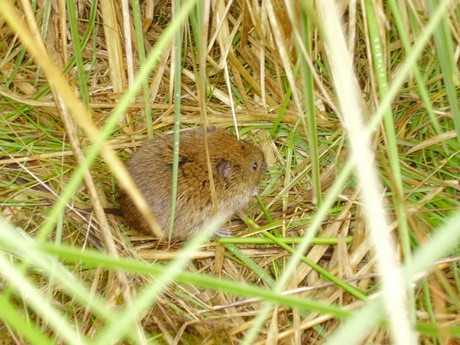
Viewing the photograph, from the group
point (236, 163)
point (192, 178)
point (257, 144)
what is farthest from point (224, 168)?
point (257, 144)

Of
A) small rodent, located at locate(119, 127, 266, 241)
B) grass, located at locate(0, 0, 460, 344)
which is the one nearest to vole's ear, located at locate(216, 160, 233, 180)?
small rodent, located at locate(119, 127, 266, 241)

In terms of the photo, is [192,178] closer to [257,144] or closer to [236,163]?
[236,163]

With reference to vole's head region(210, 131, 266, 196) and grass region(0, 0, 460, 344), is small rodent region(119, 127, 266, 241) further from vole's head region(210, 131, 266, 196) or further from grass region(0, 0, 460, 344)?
grass region(0, 0, 460, 344)

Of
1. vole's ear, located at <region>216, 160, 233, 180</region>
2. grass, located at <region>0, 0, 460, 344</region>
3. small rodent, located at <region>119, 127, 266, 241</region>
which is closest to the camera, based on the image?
grass, located at <region>0, 0, 460, 344</region>

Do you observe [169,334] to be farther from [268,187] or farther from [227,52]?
[227,52]

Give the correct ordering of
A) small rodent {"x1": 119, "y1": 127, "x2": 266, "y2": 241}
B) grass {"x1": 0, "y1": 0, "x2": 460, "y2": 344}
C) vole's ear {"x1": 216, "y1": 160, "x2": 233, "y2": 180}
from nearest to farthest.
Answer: grass {"x1": 0, "y1": 0, "x2": 460, "y2": 344} → small rodent {"x1": 119, "y1": 127, "x2": 266, "y2": 241} → vole's ear {"x1": 216, "y1": 160, "x2": 233, "y2": 180}

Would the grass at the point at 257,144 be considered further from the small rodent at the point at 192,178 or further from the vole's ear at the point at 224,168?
the vole's ear at the point at 224,168

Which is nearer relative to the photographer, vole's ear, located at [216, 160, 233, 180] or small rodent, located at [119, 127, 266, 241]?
small rodent, located at [119, 127, 266, 241]
